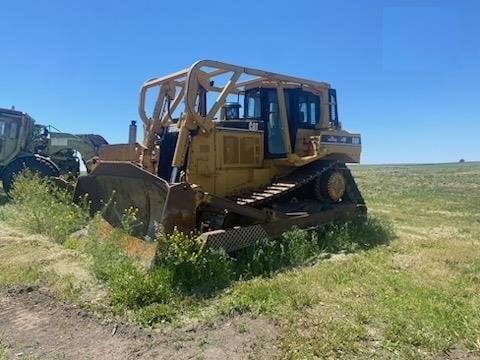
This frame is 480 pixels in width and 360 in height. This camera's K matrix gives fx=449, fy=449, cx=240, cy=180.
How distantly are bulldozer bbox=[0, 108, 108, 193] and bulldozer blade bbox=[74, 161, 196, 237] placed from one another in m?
5.69

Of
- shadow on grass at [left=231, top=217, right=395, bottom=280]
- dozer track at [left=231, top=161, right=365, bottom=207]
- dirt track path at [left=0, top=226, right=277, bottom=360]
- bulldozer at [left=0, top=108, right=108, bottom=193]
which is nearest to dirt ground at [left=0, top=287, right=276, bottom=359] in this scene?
dirt track path at [left=0, top=226, right=277, bottom=360]

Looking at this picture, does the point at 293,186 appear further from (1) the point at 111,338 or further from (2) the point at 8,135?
(2) the point at 8,135

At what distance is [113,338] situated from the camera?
436cm

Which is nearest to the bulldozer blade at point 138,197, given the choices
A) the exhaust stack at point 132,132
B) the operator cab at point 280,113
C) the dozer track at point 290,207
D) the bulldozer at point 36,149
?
the dozer track at point 290,207

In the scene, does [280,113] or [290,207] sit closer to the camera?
[290,207]

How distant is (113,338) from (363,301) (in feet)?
9.17

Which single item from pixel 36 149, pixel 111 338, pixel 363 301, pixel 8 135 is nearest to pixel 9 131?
pixel 8 135

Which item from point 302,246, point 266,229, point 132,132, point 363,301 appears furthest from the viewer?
A: point 132,132

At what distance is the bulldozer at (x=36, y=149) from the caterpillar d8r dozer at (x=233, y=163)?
5642mm

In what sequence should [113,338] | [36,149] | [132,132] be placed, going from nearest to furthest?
[113,338] < [132,132] < [36,149]

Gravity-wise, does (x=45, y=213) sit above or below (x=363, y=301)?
above

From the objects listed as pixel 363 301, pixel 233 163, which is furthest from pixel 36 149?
pixel 363 301

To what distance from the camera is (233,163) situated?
811cm

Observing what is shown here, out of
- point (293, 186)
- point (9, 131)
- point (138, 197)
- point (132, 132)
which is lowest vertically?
point (138, 197)
